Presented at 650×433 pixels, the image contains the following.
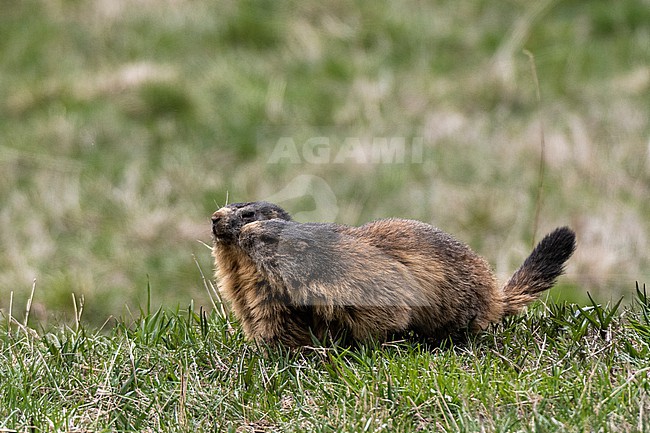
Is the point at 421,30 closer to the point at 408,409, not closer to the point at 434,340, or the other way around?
the point at 434,340

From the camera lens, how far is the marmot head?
4.31 meters

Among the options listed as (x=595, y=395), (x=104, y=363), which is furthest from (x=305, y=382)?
(x=595, y=395)

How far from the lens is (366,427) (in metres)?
3.58

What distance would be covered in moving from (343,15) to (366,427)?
8.71 meters

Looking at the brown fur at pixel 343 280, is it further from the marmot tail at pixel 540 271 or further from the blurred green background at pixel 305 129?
the blurred green background at pixel 305 129

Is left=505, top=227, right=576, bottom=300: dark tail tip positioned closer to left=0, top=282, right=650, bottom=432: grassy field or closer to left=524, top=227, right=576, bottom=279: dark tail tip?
left=524, top=227, right=576, bottom=279: dark tail tip

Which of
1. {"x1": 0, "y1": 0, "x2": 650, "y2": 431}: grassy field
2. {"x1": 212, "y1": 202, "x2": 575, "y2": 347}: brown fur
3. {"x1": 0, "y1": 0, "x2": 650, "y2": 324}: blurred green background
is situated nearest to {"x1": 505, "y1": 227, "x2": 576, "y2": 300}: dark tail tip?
{"x1": 212, "y1": 202, "x2": 575, "y2": 347}: brown fur

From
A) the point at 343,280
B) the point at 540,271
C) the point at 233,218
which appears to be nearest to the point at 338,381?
the point at 343,280

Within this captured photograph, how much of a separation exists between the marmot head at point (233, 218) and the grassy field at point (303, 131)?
85.5 inches

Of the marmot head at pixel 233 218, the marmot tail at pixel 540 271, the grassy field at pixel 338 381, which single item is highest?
the marmot head at pixel 233 218

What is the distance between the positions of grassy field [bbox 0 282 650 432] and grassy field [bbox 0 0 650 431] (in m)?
1.98

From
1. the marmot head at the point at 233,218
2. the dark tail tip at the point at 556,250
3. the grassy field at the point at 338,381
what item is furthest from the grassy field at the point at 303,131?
the marmot head at the point at 233,218

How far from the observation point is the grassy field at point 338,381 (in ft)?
12.1

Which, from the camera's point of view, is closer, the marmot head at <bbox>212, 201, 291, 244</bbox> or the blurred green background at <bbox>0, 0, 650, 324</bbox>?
the marmot head at <bbox>212, 201, 291, 244</bbox>
